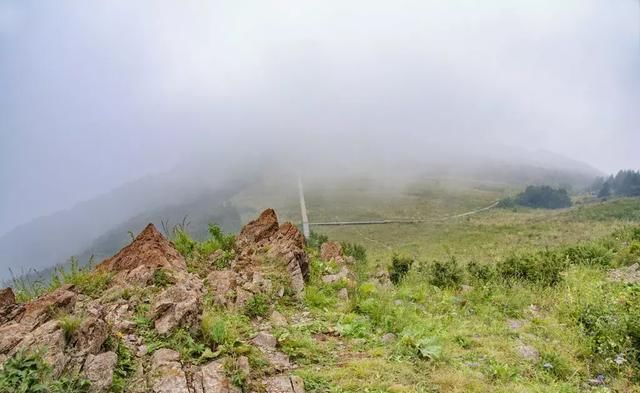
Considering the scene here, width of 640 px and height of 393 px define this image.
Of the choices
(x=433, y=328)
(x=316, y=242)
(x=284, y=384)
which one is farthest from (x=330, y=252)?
(x=316, y=242)

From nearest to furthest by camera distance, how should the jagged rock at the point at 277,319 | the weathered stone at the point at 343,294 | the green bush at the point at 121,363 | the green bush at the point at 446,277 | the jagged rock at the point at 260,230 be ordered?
the green bush at the point at 121,363 → the jagged rock at the point at 277,319 → the weathered stone at the point at 343,294 → the jagged rock at the point at 260,230 → the green bush at the point at 446,277

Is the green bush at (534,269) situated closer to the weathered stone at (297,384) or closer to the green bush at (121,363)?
the weathered stone at (297,384)

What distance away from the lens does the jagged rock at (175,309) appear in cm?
661

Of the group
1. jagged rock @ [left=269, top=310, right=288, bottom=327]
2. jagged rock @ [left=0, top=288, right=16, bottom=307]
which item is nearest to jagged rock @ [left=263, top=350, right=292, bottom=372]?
jagged rock @ [left=269, top=310, right=288, bottom=327]

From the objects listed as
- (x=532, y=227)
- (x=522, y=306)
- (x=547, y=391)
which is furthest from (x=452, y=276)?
(x=532, y=227)

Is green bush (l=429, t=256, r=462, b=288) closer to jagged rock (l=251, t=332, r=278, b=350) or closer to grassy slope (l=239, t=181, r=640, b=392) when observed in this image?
grassy slope (l=239, t=181, r=640, b=392)

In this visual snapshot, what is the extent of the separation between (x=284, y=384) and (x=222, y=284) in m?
3.59

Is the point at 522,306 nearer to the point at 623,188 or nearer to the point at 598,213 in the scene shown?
the point at 598,213

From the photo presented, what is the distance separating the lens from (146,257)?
9148mm

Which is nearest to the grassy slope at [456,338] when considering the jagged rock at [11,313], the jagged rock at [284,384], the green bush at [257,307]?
the jagged rock at [284,384]

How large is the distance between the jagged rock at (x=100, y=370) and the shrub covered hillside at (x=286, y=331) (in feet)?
0.06

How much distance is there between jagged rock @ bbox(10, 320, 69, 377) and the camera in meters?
5.11

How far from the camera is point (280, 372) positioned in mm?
6207

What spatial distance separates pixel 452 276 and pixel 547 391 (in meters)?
7.59
